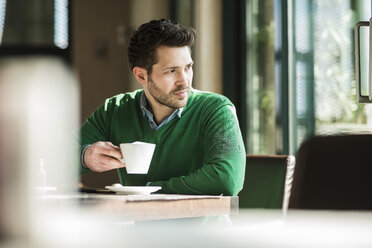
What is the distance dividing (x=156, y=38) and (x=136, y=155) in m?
0.58

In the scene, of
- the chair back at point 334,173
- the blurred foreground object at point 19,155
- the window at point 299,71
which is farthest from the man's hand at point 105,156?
the window at point 299,71

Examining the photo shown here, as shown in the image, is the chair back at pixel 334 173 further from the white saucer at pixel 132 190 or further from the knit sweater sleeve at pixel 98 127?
the knit sweater sleeve at pixel 98 127

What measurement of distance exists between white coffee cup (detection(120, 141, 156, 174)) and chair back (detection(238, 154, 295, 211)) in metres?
0.49

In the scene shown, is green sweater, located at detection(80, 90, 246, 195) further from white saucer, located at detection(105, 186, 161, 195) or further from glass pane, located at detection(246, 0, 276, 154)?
glass pane, located at detection(246, 0, 276, 154)

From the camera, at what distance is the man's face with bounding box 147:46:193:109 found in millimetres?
1774

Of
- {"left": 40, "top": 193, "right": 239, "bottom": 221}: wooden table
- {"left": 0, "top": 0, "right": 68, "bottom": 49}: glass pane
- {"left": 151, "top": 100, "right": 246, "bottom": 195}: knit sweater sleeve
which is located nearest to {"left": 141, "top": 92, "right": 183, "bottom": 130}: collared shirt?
{"left": 151, "top": 100, "right": 246, "bottom": 195}: knit sweater sleeve

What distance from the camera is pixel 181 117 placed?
6.00 feet

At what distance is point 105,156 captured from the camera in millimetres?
1494

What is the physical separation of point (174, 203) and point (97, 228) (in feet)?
2.63

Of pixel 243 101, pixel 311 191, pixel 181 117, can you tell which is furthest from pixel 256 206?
pixel 243 101

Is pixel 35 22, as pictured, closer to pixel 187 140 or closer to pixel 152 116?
pixel 152 116

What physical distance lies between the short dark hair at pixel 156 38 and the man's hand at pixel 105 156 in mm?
426

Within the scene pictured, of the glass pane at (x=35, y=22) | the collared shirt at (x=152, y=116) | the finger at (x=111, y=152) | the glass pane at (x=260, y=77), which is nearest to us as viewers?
the finger at (x=111, y=152)

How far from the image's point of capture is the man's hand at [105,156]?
144cm
